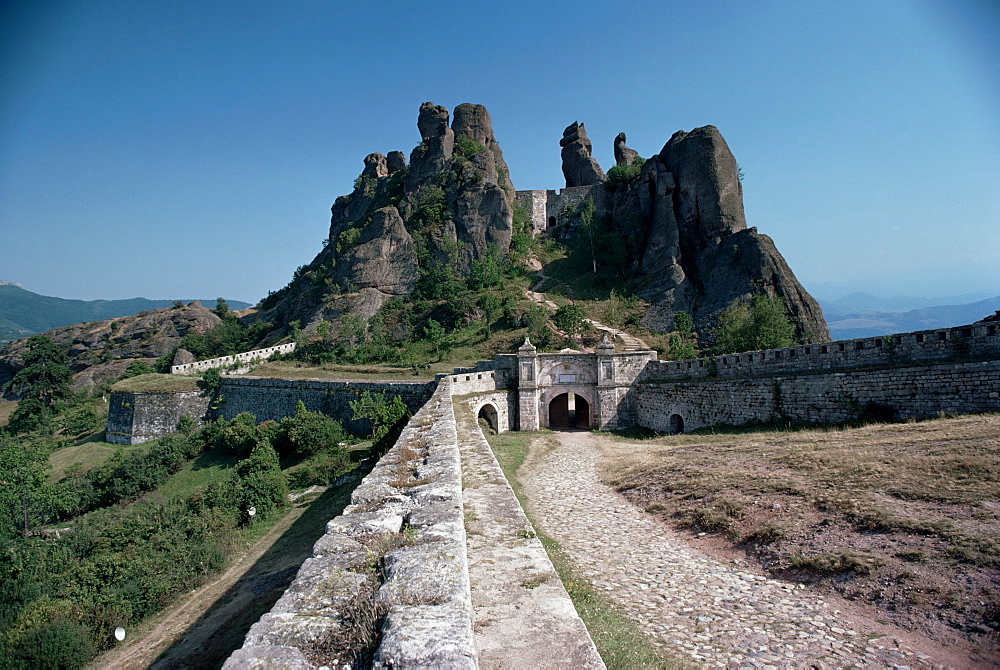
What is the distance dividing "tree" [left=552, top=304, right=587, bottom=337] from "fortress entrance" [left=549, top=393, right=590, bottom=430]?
8737 mm

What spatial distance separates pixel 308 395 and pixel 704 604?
92.1 feet

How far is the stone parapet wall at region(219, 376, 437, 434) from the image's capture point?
81.6ft

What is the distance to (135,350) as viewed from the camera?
5684cm

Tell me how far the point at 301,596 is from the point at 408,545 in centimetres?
94

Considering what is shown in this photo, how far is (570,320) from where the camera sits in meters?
37.7

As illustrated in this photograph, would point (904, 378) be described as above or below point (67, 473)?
above

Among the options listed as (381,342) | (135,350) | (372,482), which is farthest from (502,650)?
(135,350)

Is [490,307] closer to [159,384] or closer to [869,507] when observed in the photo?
[159,384]

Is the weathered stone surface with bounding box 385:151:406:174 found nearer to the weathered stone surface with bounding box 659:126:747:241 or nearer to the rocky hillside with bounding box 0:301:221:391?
the rocky hillside with bounding box 0:301:221:391

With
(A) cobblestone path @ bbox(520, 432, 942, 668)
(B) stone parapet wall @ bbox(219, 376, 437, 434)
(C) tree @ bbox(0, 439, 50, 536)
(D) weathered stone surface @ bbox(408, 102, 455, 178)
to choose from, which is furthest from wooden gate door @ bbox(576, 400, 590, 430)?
(D) weathered stone surface @ bbox(408, 102, 455, 178)

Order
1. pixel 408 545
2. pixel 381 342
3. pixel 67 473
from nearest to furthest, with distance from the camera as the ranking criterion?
pixel 408 545 → pixel 67 473 → pixel 381 342

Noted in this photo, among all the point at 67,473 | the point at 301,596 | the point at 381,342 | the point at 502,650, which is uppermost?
the point at 381,342

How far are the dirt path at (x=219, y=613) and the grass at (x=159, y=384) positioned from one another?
28.5 meters

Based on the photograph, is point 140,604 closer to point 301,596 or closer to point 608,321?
point 301,596
